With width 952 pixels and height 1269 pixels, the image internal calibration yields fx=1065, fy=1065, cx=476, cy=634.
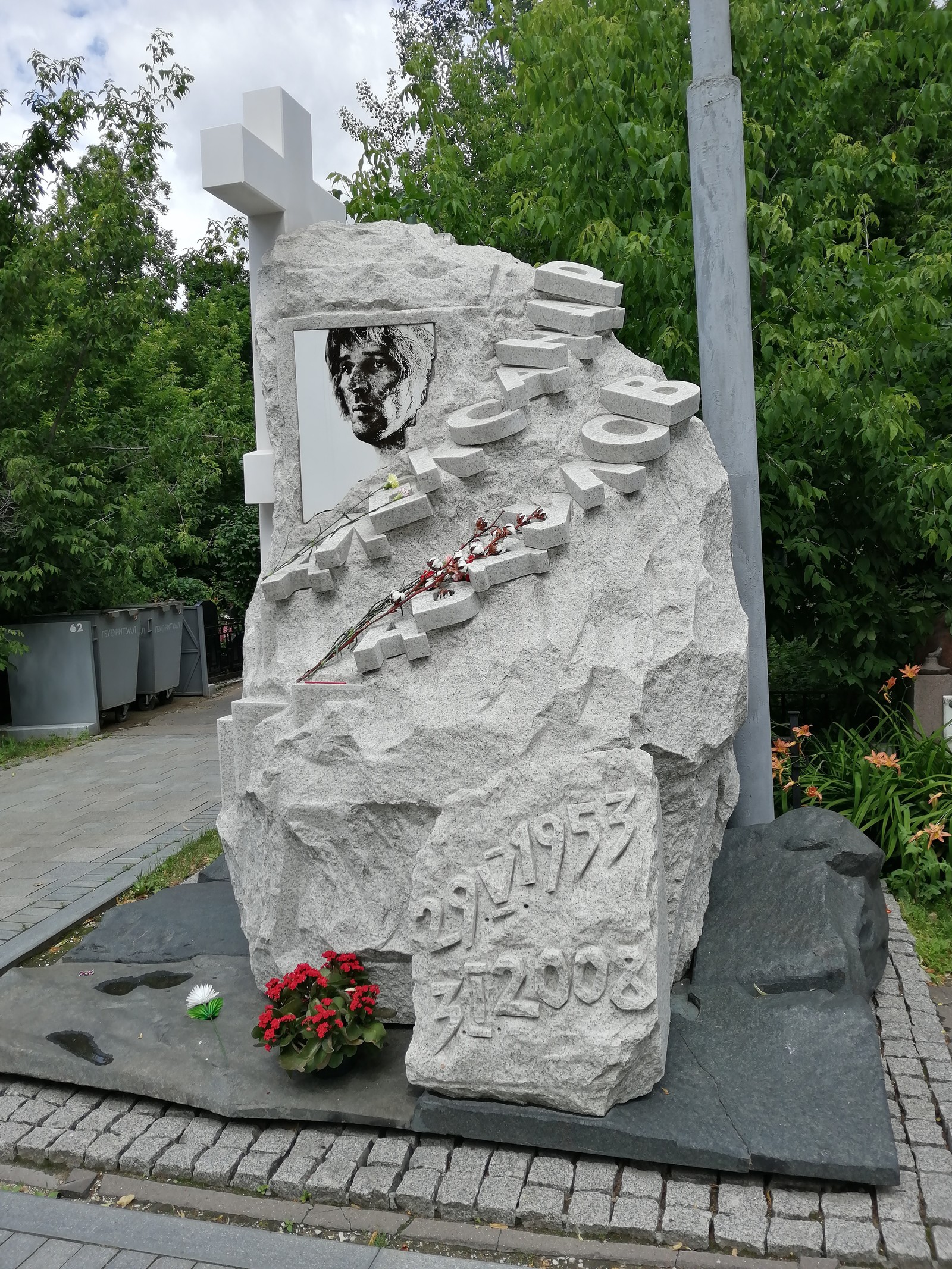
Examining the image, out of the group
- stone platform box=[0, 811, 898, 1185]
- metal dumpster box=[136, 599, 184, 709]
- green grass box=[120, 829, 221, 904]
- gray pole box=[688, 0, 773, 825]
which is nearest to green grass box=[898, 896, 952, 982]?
A: stone platform box=[0, 811, 898, 1185]

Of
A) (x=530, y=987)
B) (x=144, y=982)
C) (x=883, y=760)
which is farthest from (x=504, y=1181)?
(x=883, y=760)

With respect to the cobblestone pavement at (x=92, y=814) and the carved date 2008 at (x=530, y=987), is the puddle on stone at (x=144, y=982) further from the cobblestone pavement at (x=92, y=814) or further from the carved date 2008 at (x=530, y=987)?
the carved date 2008 at (x=530, y=987)

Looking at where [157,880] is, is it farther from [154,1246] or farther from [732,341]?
[732,341]

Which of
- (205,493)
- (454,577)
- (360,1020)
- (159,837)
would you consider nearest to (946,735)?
(454,577)

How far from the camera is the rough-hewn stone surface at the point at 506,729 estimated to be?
3607 mm

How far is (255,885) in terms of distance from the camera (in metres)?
4.27

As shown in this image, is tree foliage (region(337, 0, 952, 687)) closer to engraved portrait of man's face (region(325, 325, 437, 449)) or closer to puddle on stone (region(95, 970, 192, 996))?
engraved portrait of man's face (region(325, 325, 437, 449))

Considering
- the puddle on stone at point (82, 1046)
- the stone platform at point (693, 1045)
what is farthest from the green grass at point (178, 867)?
the puddle on stone at point (82, 1046)

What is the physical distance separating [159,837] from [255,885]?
11.3ft

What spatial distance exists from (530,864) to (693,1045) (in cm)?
90

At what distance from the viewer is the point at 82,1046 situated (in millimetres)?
4078

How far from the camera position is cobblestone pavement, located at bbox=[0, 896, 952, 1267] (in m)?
3.05

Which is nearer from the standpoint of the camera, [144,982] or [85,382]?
[144,982]

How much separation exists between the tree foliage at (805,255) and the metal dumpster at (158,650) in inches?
299
